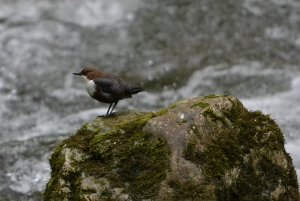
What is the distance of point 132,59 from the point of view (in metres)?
10.6

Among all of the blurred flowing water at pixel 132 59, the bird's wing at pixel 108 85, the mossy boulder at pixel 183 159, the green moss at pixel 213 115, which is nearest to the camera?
the mossy boulder at pixel 183 159

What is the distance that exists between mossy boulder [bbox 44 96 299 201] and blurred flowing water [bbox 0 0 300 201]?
2510mm

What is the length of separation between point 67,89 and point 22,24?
2512 mm

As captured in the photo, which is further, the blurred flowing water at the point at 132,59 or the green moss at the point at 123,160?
the blurred flowing water at the point at 132,59

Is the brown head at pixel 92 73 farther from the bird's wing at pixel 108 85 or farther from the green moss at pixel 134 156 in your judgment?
the green moss at pixel 134 156

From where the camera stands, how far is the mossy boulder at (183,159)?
4438 mm

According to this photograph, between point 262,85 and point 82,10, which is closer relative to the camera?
point 262,85

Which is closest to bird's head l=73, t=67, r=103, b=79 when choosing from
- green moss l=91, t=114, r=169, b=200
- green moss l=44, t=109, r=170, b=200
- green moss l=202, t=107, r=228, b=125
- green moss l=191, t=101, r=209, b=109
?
green moss l=44, t=109, r=170, b=200

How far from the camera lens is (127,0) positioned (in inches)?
481

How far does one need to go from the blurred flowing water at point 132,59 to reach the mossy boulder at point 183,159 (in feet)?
8.23

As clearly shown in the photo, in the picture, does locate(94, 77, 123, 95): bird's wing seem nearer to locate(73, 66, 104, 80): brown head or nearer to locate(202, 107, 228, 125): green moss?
locate(73, 66, 104, 80): brown head

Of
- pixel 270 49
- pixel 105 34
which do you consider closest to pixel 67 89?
pixel 105 34

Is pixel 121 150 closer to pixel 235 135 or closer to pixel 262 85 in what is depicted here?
pixel 235 135

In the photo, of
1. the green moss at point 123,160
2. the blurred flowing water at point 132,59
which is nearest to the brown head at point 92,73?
the green moss at point 123,160
